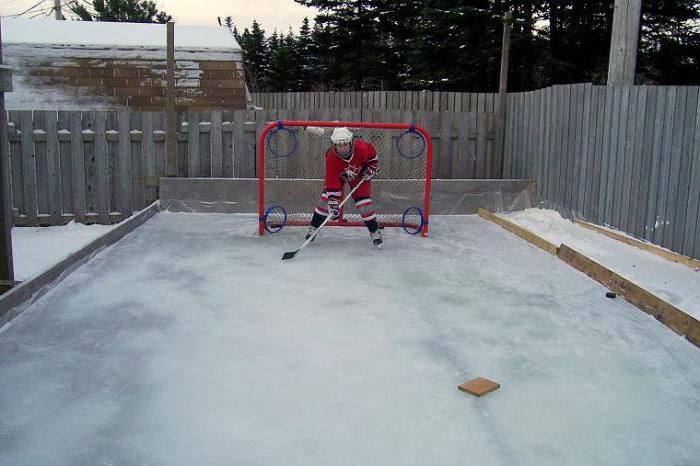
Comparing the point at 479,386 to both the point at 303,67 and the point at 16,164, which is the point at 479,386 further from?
the point at 303,67

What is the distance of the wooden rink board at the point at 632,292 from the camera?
12.9ft

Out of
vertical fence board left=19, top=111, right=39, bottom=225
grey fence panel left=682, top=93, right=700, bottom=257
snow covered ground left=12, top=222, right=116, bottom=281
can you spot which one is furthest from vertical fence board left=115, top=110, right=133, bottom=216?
grey fence panel left=682, top=93, right=700, bottom=257

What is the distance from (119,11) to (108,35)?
17179 mm

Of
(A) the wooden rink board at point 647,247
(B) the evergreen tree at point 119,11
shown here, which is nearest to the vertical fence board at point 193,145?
(A) the wooden rink board at point 647,247

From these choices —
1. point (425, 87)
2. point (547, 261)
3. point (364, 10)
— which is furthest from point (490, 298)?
point (364, 10)

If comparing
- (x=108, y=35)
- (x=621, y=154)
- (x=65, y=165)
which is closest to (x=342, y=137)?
(x=621, y=154)

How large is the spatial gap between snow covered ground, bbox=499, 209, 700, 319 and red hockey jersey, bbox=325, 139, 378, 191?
2197 millimetres

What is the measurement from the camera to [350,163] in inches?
261

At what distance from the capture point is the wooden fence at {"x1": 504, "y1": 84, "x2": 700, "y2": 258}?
546 cm

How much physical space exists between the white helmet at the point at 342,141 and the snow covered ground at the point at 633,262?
242 centimetres

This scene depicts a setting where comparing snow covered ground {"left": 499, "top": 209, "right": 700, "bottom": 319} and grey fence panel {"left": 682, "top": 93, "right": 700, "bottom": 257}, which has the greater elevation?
grey fence panel {"left": 682, "top": 93, "right": 700, "bottom": 257}

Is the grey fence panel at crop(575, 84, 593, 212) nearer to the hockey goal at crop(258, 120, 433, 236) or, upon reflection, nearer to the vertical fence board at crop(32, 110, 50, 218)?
the hockey goal at crop(258, 120, 433, 236)

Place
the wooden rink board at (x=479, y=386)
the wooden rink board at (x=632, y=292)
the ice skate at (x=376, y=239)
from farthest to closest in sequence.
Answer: the ice skate at (x=376, y=239), the wooden rink board at (x=632, y=292), the wooden rink board at (x=479, y=386)

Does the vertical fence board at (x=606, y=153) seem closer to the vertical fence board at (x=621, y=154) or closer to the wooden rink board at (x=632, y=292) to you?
the vertical fence board at (x=621, y=154)
